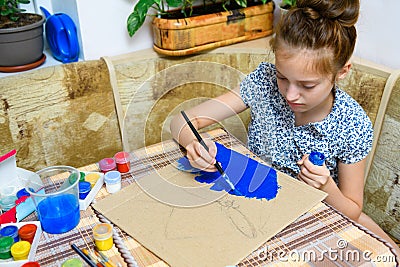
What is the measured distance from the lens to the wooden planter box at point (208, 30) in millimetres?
1379

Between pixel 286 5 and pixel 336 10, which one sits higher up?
pixel 336 10

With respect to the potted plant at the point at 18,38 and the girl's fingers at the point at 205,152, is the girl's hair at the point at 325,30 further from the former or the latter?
the potted plant at the point at 18,38

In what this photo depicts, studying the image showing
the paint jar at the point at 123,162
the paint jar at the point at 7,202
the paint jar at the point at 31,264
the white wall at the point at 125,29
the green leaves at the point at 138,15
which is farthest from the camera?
the green leaves at the point at 138,15

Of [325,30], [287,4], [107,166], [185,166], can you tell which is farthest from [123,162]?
[287,4]

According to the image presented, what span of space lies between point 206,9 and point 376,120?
706 millimetres

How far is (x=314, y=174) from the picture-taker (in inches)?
34.5

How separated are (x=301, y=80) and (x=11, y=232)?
2.04 feet

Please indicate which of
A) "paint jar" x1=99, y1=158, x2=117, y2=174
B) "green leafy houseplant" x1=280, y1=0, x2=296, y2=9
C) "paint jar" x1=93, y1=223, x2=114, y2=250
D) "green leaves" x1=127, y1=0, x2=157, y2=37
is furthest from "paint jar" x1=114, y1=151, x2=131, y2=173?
"green leafy houseplant" x1=280, y1=0, x2=296, y2=9

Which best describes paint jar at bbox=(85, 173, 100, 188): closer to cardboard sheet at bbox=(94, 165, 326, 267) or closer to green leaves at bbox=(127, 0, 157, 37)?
cardboard sheet at bbox=(94, 165, 326, 267)

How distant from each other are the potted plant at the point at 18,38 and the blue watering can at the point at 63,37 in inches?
1.8

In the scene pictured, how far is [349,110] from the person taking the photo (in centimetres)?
99

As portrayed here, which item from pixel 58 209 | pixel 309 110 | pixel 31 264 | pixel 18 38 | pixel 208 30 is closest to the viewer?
pixel 31 264

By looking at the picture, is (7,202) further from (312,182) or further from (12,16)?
(12,16)

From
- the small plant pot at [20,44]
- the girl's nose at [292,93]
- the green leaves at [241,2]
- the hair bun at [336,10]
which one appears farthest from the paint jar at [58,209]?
the green leaves at [241,2]
